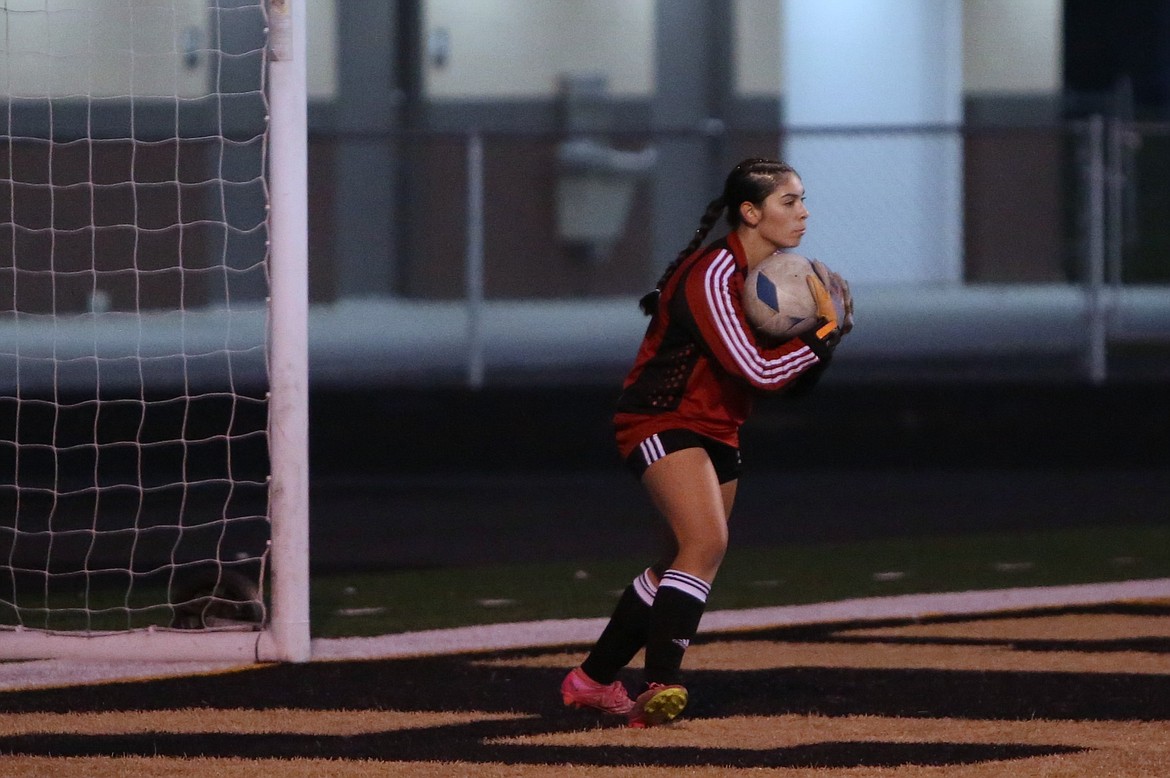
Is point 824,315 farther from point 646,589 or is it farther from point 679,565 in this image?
point 646,589

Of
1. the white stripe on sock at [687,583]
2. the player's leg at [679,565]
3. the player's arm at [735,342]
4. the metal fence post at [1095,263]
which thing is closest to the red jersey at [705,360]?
the player's arm at [735,342]

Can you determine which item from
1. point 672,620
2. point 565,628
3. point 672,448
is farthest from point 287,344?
point 672,620

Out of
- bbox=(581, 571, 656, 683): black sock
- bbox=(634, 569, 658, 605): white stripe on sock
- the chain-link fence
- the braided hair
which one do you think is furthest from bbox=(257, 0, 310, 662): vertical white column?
the chain-link fence

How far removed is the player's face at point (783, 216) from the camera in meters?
5.80

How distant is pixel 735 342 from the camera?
18.3ft

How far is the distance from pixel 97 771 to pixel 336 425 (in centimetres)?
796

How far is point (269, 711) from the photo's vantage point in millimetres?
6188

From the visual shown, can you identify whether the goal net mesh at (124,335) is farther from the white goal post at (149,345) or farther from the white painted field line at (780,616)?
the white painted field line at (780,616)

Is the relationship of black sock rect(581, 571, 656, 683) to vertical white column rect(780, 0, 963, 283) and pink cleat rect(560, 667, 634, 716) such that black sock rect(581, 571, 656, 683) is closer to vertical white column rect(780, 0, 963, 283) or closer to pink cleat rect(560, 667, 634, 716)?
pink cleat rect(560, 667, 634, 716)

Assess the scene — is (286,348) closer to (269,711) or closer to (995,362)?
(269,711)

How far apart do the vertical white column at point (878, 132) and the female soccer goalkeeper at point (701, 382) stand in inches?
320

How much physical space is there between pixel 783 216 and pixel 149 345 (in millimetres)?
8574

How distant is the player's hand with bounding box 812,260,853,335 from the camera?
5.75 m

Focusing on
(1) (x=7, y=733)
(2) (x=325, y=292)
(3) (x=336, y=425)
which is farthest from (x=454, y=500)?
(1) (x=7, y=733)
